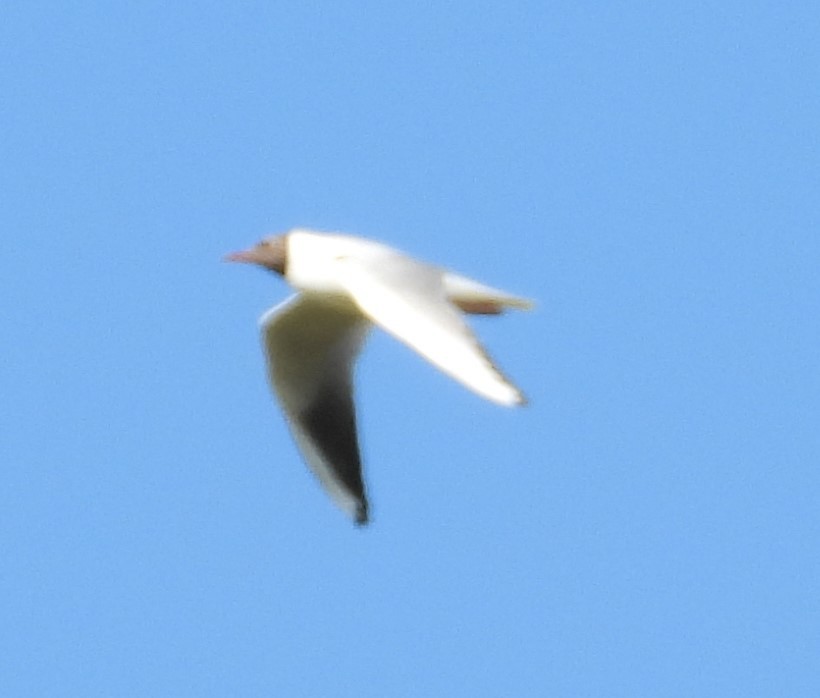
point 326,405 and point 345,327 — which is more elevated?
point 345,327

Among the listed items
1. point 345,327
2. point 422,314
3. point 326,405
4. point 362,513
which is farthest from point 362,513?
point 422,314

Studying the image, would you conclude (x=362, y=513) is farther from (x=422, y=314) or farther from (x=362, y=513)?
(x=422, y=314)

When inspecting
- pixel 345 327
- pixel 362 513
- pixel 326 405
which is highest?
pixel 345 327

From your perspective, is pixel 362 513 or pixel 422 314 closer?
pixel 422 314

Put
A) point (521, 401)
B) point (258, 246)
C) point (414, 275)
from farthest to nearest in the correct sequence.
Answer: point (258, 246) < point (414, 275) < point (521, 401)

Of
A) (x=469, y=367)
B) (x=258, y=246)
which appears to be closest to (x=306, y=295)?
(x=258, y=246)

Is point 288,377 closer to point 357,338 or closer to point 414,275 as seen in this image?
point 357,338

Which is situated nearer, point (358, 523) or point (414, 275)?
point (414, 275)
